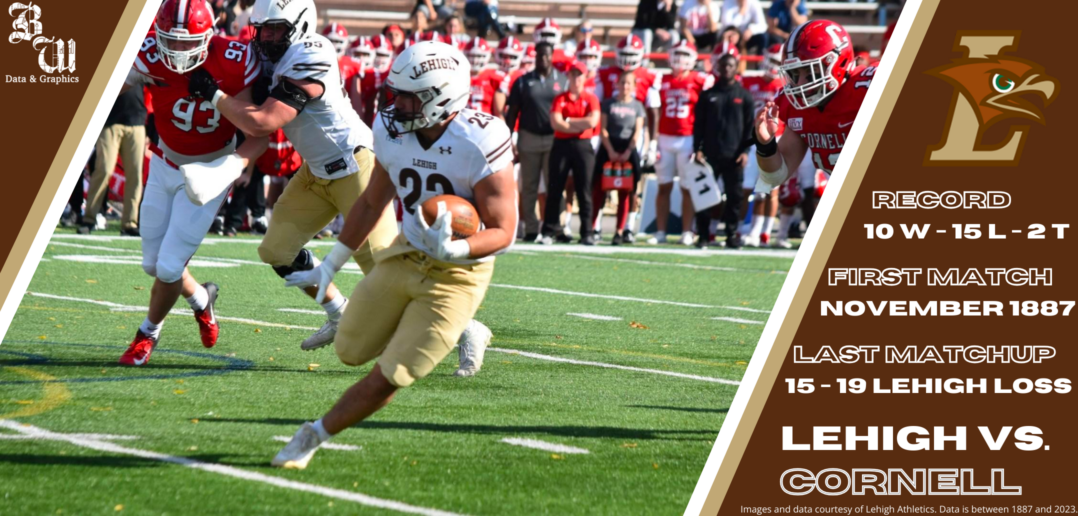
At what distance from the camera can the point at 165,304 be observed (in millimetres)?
6422

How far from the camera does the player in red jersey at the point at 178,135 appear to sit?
239 inches

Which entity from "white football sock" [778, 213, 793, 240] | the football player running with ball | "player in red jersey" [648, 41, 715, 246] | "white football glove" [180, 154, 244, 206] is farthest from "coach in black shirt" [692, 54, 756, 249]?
the football player running with ball

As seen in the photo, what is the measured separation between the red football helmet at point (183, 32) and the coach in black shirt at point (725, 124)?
806cm

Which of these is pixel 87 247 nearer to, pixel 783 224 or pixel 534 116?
pixel 534 116

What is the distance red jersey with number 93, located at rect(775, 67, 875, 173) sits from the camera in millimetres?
6121

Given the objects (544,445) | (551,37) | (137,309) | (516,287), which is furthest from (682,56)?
(544,445)

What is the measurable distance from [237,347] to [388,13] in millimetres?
13454

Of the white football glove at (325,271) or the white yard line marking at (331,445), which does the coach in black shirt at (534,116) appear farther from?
the white yard line marking at (331,445)

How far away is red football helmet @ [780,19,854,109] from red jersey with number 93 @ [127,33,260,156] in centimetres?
251

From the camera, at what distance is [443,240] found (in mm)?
4359

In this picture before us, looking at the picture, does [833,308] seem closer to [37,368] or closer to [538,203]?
[37,368]

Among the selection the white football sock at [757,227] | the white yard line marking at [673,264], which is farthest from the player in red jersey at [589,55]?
the white yard line marking at [673,264]

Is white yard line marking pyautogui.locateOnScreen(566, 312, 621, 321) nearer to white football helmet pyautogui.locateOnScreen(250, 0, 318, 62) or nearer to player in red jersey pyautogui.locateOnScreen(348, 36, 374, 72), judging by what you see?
white football helmet pyautogui.locateOnScreen(250, 0, 318, 62)

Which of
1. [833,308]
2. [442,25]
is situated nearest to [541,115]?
[442,25]
